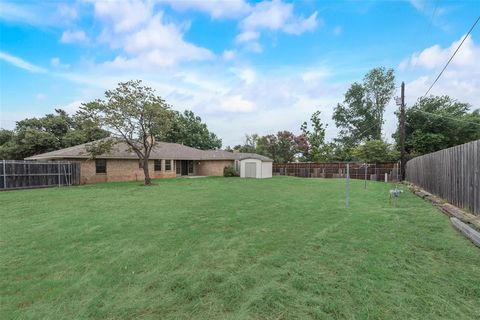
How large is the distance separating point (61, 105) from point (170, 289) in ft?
111


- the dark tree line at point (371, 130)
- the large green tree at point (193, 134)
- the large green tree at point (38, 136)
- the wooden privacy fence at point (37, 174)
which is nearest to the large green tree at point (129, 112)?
the wooden privacy fence at point (37, 174)

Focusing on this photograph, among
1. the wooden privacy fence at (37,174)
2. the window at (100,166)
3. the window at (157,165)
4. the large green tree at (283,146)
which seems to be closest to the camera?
the wooden privacy fence at (37,174)

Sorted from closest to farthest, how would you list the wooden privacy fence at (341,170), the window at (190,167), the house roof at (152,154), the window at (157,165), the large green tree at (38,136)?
the house roof at (152,154)
the wooden privacy fence at (341,170)
the window at (157,165)
the large green tree at (38,136)
the window at (190,167)

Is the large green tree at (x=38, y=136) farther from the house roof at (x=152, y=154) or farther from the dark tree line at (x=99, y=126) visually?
the house roof at (x=152, y=154)

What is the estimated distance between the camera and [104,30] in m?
10.4

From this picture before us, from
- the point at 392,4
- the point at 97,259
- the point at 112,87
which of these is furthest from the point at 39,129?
the point at 392,4

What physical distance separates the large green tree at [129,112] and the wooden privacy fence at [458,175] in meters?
14.4

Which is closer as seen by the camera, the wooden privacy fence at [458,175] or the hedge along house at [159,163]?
the wooden privacy fence at [458,175]

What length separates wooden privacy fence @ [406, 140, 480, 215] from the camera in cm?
547

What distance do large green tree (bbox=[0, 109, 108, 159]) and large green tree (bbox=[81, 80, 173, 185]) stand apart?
7.95 metres

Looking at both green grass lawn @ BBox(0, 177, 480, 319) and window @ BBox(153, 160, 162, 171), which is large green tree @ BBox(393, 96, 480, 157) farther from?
window @ BBox(153, 160, 162, 171)

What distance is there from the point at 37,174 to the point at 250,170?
15.7 metres

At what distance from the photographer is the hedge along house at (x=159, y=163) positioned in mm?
17422

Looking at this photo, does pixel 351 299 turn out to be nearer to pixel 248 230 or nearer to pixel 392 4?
pixel 248 230
